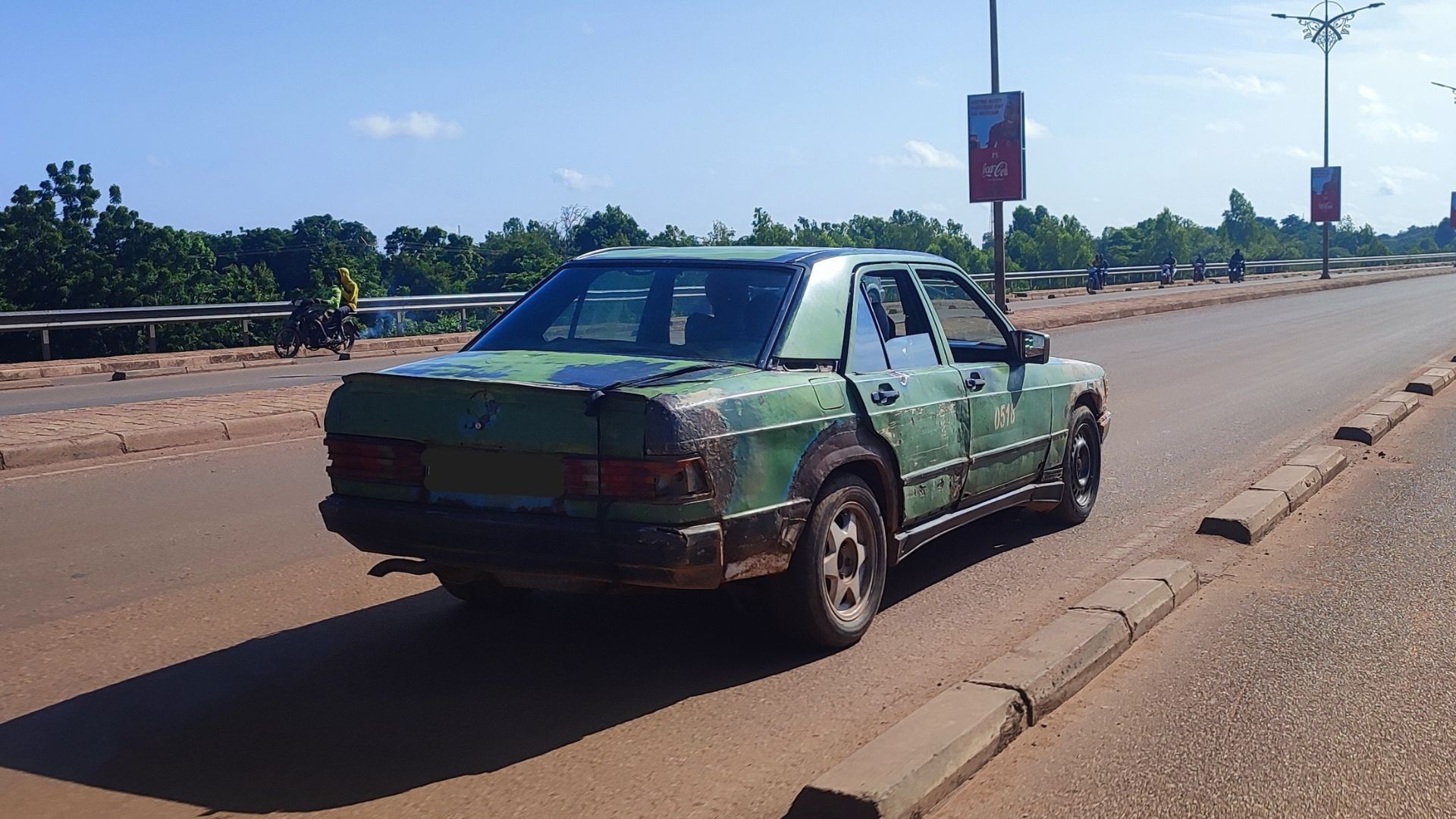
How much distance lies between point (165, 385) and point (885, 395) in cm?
1582

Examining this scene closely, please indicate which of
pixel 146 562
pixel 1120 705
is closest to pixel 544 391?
pixel 1120 705

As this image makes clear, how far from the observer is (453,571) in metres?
4.89

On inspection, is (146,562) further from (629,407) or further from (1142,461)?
(1142,461)

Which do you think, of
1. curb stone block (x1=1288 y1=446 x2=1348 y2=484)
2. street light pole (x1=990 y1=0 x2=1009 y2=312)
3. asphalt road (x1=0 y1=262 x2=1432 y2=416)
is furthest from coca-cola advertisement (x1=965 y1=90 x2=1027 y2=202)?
curb stone block (x1=1288 y1=446 x2=1348 y2=484)

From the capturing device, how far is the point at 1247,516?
7.25m

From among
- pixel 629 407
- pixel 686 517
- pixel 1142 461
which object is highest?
pixel 629 407

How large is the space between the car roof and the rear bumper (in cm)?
158

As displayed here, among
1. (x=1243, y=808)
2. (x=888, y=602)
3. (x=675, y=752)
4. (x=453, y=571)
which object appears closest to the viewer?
(x=1243, y=808)

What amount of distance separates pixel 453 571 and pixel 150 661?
1.22 metres

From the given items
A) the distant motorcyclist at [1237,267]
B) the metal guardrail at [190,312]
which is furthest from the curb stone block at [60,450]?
the distant motorcyclist at [1237,267]

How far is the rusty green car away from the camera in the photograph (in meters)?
4.39

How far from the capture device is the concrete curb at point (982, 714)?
3.50 m

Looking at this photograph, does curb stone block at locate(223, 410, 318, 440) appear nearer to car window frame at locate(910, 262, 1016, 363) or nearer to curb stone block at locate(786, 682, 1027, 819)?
car window frame at locate(910, 262, 1016, 363)

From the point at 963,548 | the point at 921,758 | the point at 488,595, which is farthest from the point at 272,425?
the point at 921,758
